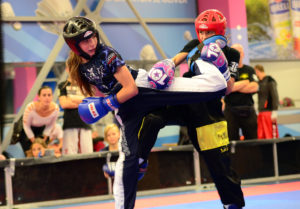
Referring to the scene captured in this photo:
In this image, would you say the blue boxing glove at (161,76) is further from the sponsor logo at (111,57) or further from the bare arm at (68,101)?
the bare arm at (68,101)

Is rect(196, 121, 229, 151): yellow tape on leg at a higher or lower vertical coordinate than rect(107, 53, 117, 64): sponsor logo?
lower

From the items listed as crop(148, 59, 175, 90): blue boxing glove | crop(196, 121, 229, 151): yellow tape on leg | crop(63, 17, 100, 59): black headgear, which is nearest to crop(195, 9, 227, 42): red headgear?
crop(148, 59, 175, 90): blue boxing glove

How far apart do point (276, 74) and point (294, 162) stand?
5094 mm

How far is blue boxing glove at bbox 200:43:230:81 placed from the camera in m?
3.57

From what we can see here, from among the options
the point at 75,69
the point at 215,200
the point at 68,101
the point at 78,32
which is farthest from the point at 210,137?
the point at 68,101

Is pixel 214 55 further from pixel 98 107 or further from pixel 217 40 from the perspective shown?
pixel 98 107

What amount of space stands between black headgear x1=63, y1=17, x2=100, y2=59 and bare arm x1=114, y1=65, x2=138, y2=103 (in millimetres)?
269

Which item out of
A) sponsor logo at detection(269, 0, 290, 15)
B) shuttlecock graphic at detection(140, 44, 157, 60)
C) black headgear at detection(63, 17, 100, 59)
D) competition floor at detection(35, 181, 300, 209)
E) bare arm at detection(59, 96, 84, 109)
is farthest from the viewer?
shuttlecock graphic at detection(140, 44, 157, 60)

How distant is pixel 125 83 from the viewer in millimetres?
3479

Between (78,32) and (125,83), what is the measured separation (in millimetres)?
488

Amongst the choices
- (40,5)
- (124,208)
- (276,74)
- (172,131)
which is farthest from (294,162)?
(40,5)

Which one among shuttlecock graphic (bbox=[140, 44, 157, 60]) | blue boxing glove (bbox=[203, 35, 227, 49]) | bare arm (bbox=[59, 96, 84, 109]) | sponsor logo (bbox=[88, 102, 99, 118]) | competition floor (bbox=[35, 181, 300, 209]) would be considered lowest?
competition floor (bbox=[35, 181, 300, 209])

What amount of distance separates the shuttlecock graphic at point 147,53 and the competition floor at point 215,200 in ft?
16.2

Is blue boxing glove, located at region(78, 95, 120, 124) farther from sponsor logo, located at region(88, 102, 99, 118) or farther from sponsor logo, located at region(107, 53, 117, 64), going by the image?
sponsor logo, located at region(107, 53, 117, 64)
